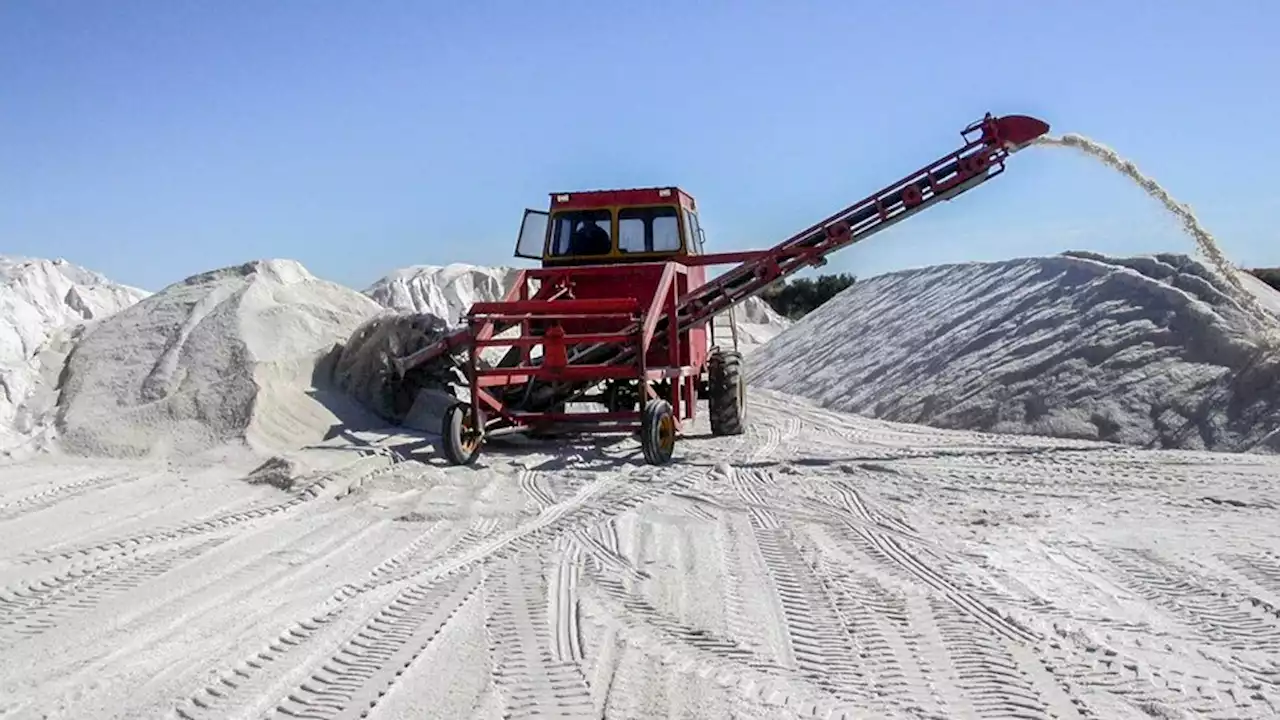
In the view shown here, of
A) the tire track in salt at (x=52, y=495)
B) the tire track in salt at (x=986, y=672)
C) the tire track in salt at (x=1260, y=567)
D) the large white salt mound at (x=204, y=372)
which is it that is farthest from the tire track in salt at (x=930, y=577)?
the large white salt mound at (x=204, y=372)

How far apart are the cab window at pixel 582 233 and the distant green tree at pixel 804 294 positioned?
128 feet

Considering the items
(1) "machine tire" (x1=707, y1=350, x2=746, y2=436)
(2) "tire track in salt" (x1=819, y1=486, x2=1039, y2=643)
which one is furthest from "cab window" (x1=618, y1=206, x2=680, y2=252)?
(2) "tire track in salt" (x1=819, y1=486, x2=1039, y2=643)

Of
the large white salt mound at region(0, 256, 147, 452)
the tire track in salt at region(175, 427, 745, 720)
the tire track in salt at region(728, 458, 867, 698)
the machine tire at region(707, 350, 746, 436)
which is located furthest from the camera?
the machine tire at region(707, 350, 746, 436)

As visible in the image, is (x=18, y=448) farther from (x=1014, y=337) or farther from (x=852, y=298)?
(x=852, y=298)

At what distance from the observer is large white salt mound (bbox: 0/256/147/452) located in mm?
10680

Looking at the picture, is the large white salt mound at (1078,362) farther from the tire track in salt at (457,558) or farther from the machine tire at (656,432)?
the tire track in salt at (457,558)

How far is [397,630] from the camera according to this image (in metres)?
5.17

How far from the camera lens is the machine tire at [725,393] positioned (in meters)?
13.1

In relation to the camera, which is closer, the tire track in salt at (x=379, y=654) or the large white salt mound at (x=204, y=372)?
the tire track in salt at (x=379, y=654)

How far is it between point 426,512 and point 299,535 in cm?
110

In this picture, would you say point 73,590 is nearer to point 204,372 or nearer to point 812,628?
point 812,628

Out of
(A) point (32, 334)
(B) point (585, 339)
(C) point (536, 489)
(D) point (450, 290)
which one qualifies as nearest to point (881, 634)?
(C) point (536, 489)

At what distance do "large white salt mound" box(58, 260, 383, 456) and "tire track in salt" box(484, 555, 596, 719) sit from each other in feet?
16.8

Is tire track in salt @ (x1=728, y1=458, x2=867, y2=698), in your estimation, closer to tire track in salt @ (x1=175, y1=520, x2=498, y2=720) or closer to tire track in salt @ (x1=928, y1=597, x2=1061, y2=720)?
tire track in salt @ (x1=928, y1=597, x2=1061, y2=720)
